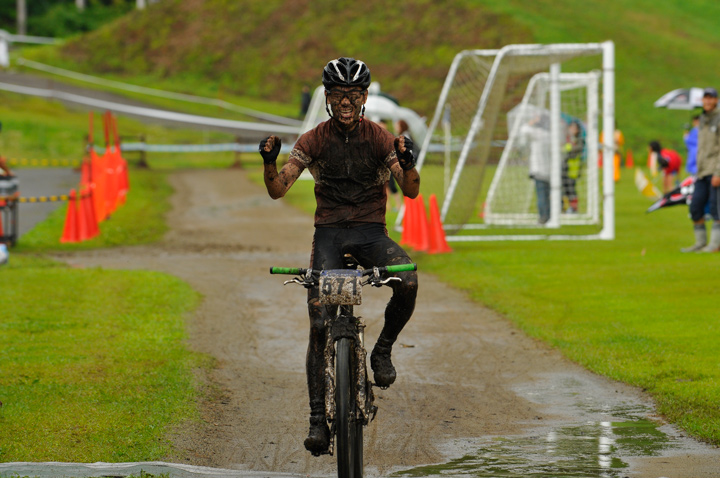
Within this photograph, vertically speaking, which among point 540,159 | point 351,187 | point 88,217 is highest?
point 540,159

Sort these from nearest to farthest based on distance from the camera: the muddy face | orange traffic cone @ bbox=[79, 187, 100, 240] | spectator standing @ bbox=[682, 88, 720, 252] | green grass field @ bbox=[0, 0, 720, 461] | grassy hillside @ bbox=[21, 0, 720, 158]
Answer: the muddy face → green grass field @ bbox=[0, 0, 720, 461] → spectator standing @ bbox=[682, 88, 720, 252] → orange traffic cone @ bbox=[79, 187, 100, 240] → grassy hillside @ bbox=[21, 0, 720, 158]

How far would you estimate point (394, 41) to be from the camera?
58062 mm

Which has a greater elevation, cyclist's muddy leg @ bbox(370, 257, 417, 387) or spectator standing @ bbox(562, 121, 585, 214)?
spectator standing @ bbox(562, 121, 585, 214)

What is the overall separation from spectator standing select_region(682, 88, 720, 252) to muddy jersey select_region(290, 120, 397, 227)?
10.1 m

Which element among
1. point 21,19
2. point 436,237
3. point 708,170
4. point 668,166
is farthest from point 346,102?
point 21,19

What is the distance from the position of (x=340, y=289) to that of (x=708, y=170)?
1102 centimetres

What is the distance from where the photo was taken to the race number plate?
5.45m

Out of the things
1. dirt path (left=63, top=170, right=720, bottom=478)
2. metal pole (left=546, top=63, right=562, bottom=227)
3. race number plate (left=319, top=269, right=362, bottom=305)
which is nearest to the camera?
race number plate (left=319, top=269, right=362, bottom=305)

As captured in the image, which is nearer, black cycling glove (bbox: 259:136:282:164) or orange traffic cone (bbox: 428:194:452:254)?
black cycling glove (bbox: 259:136:282:164)

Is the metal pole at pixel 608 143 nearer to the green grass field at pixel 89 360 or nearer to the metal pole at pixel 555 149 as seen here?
the metal pole at pixel 555 149

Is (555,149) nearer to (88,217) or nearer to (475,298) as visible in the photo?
(475,298)

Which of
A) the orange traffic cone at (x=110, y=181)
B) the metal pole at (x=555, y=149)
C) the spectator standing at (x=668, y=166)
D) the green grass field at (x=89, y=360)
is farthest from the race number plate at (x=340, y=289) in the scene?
the spectator standing at (x=668, y=166)

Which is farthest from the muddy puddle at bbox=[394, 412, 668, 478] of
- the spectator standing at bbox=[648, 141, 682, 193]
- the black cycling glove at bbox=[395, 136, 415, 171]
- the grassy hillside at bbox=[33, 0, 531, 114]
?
the grassy hillside at bbox=[33, 0, 531, 114]

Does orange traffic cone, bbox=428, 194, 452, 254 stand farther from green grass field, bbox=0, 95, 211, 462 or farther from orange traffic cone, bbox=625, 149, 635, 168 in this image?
orange traffic cone, bbox=625, 149, 635, 168
